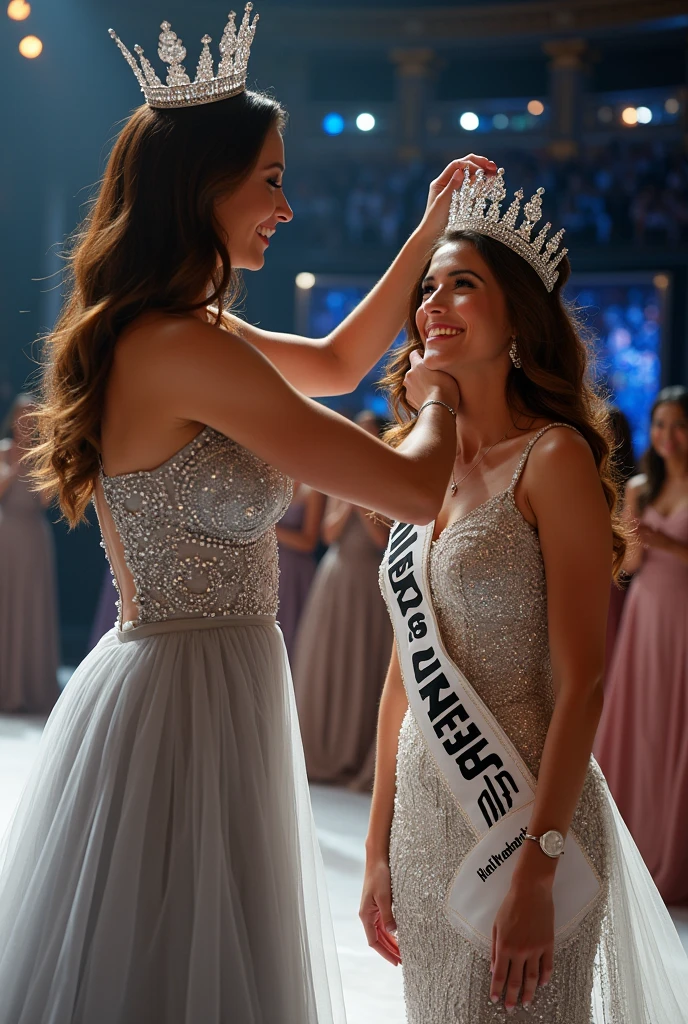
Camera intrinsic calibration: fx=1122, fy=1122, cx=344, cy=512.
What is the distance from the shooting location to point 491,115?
11055 millimetres

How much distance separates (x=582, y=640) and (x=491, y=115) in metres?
10.5

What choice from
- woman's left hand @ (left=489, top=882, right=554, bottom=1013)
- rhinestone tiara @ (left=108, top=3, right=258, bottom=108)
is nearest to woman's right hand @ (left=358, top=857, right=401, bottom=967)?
woman's left hand @ (left=489, top=882, right=554, bottom=1013)

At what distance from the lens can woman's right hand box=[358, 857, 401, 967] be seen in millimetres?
1672

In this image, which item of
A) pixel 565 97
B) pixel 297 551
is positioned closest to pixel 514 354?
pixel 297 551

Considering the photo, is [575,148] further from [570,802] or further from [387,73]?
[570,802]

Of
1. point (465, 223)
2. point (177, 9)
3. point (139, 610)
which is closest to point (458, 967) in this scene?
point (139, 610)

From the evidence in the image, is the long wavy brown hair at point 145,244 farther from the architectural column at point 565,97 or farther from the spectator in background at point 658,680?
the architectural column at point 565,97

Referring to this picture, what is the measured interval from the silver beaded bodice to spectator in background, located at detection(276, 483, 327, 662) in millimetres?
4079

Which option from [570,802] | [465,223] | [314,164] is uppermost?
[314,164]

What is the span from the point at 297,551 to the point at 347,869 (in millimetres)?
2241

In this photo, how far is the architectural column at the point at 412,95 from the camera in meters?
10.8

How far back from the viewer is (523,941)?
140 cm

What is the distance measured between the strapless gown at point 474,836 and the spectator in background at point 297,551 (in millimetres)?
3980

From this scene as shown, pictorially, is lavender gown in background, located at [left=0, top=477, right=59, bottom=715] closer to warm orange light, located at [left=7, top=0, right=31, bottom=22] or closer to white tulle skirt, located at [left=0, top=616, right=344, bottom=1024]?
warm orange light, located at [left=7, top=0, right=31, bottom=22]
